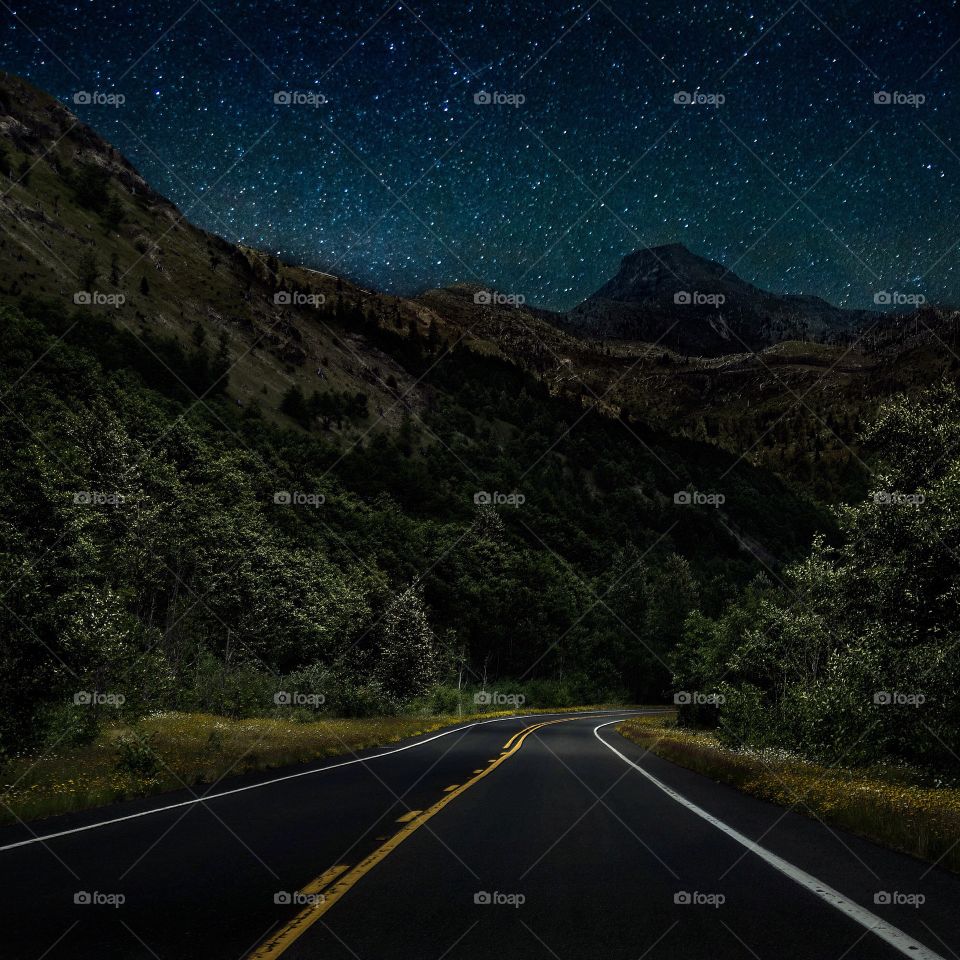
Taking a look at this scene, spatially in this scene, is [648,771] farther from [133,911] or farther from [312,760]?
[133,911]

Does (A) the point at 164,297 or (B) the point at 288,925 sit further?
(A) the point at 164,297

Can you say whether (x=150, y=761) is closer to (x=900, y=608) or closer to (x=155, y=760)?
(x=155, y=760)

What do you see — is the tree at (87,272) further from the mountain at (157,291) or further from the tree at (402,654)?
the tree at (402,654)

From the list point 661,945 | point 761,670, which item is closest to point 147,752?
point 661,945

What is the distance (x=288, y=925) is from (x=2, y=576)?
13.3m

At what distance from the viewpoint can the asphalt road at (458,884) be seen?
505cm

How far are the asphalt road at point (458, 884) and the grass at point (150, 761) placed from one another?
0.88m

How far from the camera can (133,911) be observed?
5770mm

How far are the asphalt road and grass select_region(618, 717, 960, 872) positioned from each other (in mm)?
411

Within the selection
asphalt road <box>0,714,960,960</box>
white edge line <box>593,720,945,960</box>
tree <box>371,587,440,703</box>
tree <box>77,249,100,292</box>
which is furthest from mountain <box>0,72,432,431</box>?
white edge line <box>593,720,945,960</box>

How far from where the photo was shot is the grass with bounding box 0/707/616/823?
11.7m

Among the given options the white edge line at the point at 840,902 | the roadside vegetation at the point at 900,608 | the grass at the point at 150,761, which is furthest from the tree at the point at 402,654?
the white edge line at the point at 840,902

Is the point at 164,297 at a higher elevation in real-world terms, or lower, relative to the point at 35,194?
lower

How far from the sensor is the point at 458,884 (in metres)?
6.75
